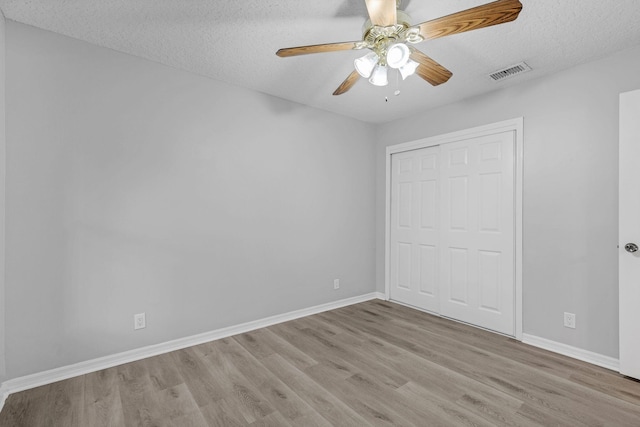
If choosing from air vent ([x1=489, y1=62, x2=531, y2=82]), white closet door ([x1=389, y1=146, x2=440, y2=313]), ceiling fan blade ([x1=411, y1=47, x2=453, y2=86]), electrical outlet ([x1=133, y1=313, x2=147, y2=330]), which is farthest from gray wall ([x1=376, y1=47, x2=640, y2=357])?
electrical outlet ([x1=133, y1=313, x2=147, y2=330])

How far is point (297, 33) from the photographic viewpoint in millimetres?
2111

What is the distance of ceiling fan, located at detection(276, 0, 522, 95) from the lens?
1411 mm

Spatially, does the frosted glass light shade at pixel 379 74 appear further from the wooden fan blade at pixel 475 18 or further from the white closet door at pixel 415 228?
the white closet door at pixel 415 228

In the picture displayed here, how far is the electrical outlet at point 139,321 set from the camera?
2.43 metres

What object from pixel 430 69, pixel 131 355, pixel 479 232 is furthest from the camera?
pixel 479 232

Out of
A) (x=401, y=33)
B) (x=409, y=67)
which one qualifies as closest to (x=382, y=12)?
(x=401, y=33)

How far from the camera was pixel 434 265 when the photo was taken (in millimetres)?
3613

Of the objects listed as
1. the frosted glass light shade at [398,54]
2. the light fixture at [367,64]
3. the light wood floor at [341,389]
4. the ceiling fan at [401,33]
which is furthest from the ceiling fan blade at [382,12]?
the light wood floor at [341,389]

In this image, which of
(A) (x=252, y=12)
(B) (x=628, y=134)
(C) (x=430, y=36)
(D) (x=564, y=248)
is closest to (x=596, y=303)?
(D) (x=564, y=248)

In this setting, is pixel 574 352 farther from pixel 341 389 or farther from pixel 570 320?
pixel 341 389

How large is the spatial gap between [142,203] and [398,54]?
2.25m

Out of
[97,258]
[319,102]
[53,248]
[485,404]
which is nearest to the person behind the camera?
[485,404]

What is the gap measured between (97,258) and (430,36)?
9.18ft

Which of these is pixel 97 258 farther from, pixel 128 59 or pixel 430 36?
pixel 430 36
